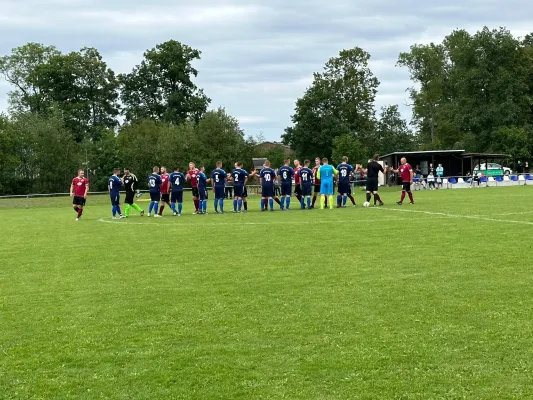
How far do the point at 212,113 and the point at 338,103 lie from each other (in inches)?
699

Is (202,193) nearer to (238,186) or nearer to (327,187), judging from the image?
(238,186)

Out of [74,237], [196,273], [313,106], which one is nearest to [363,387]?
[196,273]

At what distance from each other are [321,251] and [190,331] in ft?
21.6

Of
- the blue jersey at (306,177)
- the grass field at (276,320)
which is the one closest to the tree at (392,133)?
the blue jersey at (306,177)

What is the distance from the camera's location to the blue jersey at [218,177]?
1122 inches

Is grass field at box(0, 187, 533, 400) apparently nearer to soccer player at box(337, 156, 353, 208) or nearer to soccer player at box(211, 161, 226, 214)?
soccer player at box(211, 161, 226, 214)

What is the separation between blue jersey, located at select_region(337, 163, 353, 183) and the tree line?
34.0 m

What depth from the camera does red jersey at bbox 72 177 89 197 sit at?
27.2 m

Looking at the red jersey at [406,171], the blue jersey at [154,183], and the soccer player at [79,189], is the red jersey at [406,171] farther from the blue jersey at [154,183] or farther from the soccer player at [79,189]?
the soccer player at [79,189]

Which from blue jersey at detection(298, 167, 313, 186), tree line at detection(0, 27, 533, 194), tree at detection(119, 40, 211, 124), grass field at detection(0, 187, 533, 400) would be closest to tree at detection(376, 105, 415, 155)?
tree line at detection(0, 27, 533, 194)

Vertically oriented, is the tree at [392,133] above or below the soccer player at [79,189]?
above

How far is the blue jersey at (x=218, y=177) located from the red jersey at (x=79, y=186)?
5.00 m

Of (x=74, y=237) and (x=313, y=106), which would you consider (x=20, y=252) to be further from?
(x=313, y=106)

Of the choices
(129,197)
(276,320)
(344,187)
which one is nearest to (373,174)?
(344,187)
